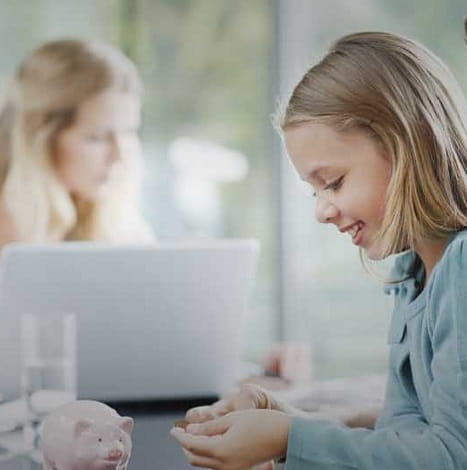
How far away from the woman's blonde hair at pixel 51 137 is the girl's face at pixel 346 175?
1670mm

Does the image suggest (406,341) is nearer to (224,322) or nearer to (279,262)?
(224,322)

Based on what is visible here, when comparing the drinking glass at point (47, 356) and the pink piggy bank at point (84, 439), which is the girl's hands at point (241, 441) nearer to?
the pink piggy bank at point (84, 439)

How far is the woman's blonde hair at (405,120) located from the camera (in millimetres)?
950

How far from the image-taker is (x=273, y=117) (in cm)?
108

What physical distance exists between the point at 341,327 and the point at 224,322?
2259mm

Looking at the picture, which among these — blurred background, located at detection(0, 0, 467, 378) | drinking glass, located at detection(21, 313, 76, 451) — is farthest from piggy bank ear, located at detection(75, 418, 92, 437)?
blurred background, located at detection(0, 0, 467, 378)

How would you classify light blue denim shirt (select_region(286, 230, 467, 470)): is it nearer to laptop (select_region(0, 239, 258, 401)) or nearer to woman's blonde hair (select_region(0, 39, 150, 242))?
laptop (select_region(0, 239, 258, 401))

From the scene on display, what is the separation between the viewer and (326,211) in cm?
99

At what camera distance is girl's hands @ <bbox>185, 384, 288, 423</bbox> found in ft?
3.28

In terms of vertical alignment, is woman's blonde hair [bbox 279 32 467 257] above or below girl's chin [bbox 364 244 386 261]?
above

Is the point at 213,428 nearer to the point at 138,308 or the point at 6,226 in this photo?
the point at 138,308

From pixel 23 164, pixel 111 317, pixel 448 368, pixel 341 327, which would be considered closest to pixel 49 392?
pixel 111 317

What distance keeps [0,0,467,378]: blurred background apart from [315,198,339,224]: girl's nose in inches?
98.0

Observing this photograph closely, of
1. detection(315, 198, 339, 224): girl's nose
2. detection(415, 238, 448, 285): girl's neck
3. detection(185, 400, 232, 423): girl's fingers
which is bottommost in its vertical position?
detection(185, 400, 232, 423): girl's fingers
